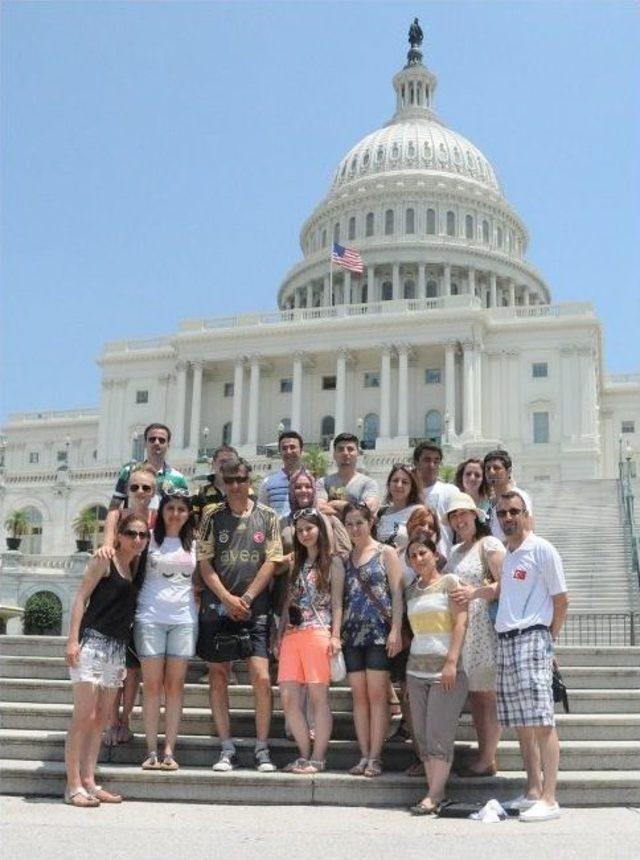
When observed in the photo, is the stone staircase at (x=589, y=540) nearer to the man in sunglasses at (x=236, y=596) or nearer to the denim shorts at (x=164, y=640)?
the man in sunglasses at (x=236, y=596)

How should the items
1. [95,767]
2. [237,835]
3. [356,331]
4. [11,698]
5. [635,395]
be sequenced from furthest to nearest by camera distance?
[635,395] → [356,331] → [11,698] → [95,767] → [237,835]

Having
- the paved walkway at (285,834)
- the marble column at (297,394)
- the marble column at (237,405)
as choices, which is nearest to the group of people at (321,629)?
the paved walkway at (285,834)

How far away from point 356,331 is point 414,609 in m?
61.7

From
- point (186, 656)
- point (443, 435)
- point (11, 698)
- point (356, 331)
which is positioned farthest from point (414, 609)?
point (356, 331)

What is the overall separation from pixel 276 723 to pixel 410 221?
8258 centimetres

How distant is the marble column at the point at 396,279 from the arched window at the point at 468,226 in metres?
8.64

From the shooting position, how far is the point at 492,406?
67688 millimetres

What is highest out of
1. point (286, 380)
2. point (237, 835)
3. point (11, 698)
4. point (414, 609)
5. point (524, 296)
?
point (524, 296)

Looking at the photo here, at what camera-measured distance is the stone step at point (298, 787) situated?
8180 millimetres

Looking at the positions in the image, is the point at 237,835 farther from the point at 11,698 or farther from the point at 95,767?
the point at 11,698

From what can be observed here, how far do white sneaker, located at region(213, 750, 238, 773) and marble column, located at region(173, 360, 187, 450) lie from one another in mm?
63050

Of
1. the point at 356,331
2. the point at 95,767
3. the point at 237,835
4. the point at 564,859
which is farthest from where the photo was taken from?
the point at 356,331

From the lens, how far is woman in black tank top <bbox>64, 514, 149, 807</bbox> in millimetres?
7984

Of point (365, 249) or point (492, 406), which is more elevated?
point (365, 249)
